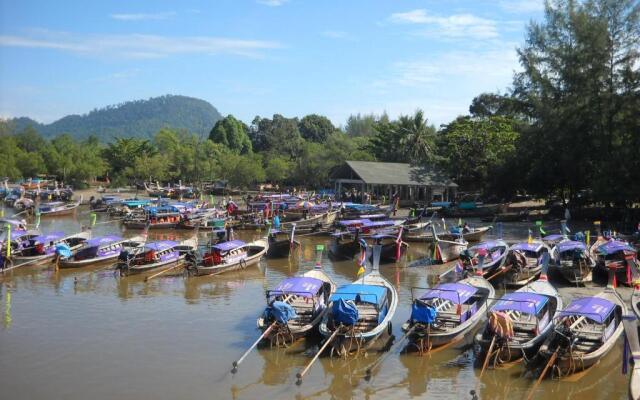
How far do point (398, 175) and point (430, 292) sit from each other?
38.7 metres

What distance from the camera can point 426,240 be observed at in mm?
35344

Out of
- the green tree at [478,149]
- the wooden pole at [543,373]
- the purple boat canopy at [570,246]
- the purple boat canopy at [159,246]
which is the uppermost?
the green tree at [478,149]

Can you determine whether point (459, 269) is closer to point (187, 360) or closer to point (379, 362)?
point (379, 362)

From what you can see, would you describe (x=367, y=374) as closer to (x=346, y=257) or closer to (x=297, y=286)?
(x=297, y=286)

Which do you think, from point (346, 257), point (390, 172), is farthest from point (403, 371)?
point (390, 172)

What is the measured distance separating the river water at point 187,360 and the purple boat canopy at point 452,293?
1350 millimetres

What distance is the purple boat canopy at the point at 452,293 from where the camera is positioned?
16953mm

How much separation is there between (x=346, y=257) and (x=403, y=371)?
16.2 m

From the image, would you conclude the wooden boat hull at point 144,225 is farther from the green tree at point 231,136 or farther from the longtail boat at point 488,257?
the green tree at point 231,136

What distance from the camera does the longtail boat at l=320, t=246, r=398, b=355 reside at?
15.4 m

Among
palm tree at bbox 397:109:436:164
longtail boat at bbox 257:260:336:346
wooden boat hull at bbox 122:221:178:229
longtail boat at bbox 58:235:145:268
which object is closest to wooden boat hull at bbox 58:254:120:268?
longtail boat at bbox 58:235:145:268

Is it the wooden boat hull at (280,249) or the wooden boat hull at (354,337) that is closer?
the wooden boat hull at (354,337)

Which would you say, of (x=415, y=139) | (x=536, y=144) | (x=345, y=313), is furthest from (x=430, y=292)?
(x=415, y=139)

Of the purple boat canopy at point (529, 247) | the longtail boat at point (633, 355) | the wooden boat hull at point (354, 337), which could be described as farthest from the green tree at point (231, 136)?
the longtail boat at point (633, 355)
